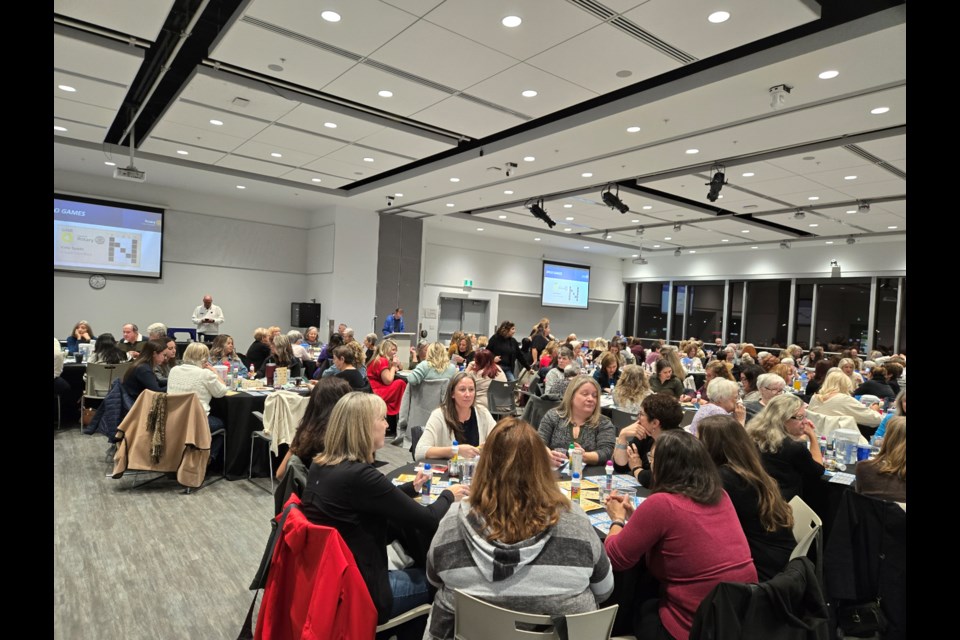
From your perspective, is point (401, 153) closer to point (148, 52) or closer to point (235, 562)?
point (148, 52)

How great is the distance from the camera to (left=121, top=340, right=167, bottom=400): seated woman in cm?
523

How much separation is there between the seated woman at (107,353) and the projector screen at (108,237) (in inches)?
181

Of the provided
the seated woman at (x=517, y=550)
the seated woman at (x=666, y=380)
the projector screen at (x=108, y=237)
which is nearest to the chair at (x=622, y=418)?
the seated woman at (x=666, y=380)

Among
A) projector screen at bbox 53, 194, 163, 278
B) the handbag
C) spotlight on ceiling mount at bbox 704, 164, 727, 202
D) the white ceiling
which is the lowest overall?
the handbag

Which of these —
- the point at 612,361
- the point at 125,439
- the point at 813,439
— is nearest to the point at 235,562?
the point at 125,439

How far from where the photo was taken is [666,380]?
6367mm

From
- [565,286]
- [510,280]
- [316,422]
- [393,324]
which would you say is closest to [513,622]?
[316,422]

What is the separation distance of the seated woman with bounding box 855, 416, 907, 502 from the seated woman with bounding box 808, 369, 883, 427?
234cm

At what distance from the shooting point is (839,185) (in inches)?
339

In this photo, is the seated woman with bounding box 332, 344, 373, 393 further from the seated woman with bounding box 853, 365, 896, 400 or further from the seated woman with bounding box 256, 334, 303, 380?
the seated woman with bounding box 853, 365, 896, 400

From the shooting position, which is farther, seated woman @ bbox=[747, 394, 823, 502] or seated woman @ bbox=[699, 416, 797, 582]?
seated woman @ bbox=[747, 394, 823, 502]

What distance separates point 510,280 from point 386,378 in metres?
10.6

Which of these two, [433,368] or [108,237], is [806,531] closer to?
[433,368]

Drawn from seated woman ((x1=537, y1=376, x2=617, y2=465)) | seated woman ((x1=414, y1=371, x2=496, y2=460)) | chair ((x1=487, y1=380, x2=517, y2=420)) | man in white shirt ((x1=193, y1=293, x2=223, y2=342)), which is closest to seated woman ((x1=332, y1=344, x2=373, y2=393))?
seated woman ((x1=414, y1=371, x2=496, y2=460))
